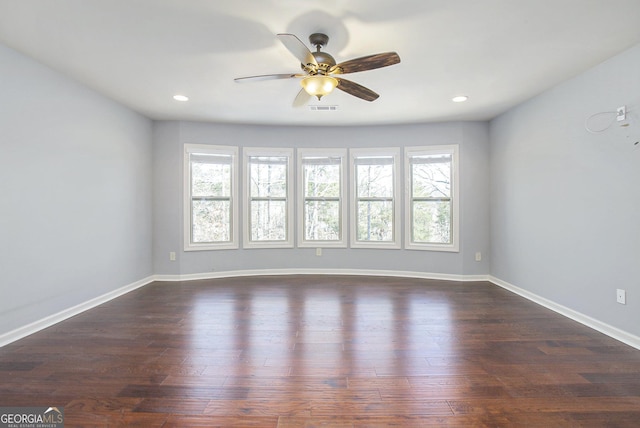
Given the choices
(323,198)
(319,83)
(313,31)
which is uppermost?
(313,31)

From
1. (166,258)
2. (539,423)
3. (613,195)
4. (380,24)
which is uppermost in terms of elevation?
(380,24)

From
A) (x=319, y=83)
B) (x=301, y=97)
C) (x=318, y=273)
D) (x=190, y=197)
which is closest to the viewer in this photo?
(x=319, y=83)

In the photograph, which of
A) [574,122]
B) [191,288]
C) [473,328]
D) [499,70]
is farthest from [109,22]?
[574,122]

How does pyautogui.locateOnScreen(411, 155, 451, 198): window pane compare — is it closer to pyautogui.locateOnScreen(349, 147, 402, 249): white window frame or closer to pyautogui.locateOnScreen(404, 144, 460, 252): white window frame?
pyautogui.locateOnScreen(404, 144, 460, 252): white window frame

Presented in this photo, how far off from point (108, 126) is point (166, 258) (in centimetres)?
207

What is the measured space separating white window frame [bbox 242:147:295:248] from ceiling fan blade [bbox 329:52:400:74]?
272cm

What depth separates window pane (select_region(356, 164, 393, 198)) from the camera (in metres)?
4.99

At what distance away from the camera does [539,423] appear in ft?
5.22

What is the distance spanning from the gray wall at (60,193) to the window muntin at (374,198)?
3.40 meters

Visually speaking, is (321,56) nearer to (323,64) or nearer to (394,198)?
(323,64)

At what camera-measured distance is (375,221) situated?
5020mm

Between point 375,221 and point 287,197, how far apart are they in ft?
5.15

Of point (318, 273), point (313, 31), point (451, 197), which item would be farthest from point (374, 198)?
point (313, 31)

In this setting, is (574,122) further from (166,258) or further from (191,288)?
(166,258)
